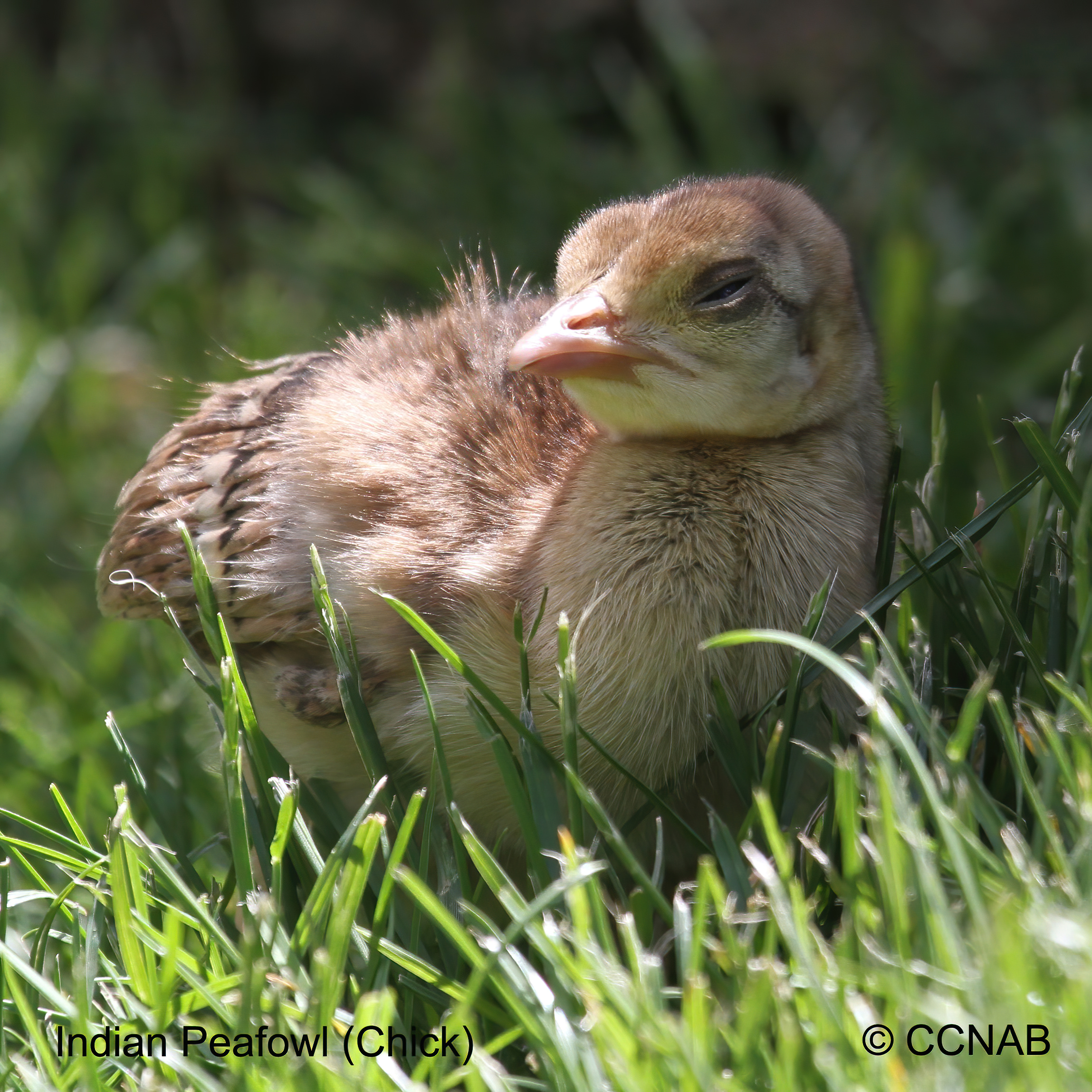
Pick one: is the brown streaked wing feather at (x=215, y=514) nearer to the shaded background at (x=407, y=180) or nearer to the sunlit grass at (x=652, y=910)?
the sunlit grass at (x=652, y=910)

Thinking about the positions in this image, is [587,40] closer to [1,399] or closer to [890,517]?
[1,399]

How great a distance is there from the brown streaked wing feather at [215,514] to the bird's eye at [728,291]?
2.49 ft

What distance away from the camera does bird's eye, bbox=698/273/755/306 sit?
186cm

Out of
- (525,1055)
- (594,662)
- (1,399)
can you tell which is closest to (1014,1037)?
(525,1055)

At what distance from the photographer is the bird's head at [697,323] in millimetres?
1828

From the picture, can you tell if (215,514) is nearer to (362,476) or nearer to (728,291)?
(362,476)

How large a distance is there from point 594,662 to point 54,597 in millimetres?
2387

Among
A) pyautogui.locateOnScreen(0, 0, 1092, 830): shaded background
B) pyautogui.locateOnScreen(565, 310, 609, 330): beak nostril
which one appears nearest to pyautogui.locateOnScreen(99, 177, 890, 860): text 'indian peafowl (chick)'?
pyautogui.locateOnScreen(565, 310, 609, 330): beak nostril

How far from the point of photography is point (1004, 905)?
1.25 meters

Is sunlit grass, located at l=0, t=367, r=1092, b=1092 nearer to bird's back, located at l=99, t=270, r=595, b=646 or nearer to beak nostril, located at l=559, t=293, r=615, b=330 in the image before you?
bird's back, located at l=99, t=270, r=595, b=646

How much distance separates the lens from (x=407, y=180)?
15.8 ft

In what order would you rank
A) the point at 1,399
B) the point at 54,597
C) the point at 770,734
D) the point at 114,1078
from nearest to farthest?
the point at 114,1078
the point at 770,734
the point at 54,597
the point at 1,399

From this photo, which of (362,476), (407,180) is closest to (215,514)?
(362,476)

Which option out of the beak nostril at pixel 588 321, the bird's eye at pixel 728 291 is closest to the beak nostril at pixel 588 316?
the beak nostril at pixel 588 321
